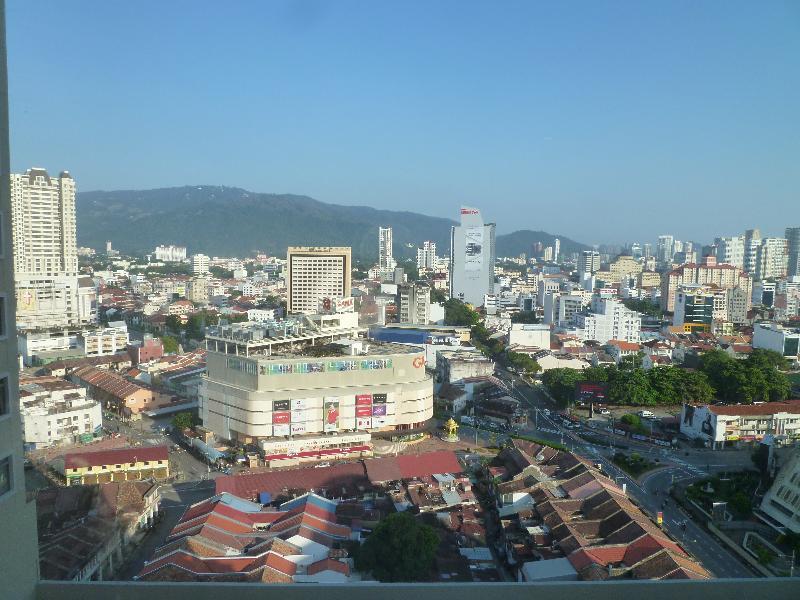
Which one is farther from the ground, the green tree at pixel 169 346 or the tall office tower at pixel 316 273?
the tall office tower at pixel 316 273

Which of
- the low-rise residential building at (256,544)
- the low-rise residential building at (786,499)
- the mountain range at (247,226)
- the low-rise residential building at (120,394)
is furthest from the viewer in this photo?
the mountain range at (247,226)

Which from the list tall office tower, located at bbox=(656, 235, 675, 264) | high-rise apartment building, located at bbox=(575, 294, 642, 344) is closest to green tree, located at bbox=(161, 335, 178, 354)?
high-rise apartment building, located at bbox=(575, 294, 642, 344)

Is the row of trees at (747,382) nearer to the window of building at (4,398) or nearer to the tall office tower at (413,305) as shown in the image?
the tall office tower at (413,305)

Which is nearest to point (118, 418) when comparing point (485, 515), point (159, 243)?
point (485, 515)

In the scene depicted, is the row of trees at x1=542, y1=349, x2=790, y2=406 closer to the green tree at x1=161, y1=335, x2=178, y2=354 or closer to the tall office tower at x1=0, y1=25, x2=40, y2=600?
the green tree at x1=161, y1=335, x2=178, y2=354

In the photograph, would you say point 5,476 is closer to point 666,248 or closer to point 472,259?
point 472,259

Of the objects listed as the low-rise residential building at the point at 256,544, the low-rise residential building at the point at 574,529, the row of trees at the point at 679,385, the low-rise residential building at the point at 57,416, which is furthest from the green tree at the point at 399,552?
the row of trees at the point at 679,385
